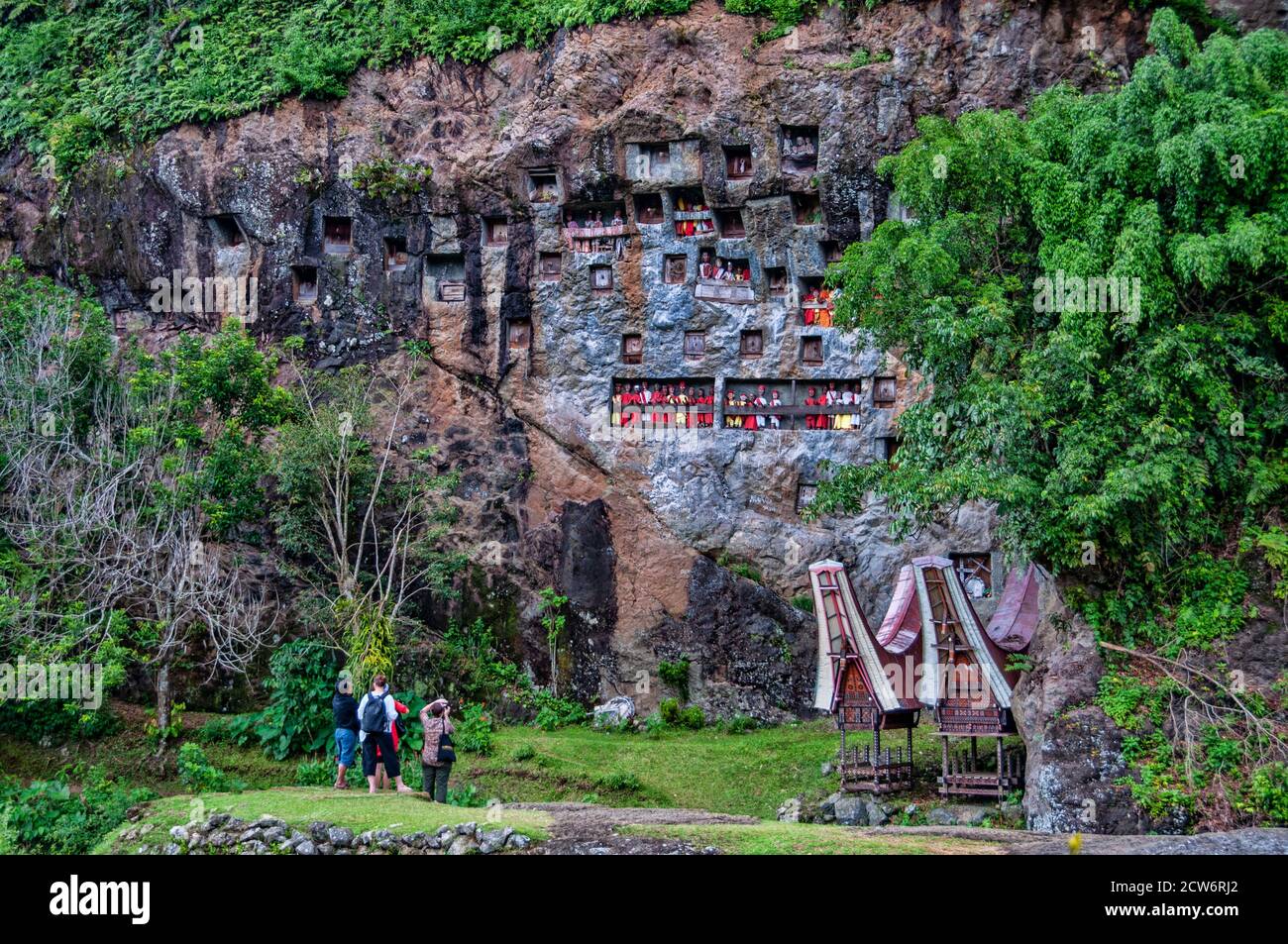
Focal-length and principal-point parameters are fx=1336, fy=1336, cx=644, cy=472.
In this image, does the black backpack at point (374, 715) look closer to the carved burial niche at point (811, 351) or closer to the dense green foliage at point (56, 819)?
the dense green foliage at point (56, 819)

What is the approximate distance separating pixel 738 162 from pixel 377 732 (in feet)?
45.6

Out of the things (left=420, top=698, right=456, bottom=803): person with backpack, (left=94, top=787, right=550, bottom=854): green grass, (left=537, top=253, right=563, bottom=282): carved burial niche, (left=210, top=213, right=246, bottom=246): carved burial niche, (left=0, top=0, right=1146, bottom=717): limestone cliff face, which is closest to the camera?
(left=94, top=787, right=550, bottom=854): green grass

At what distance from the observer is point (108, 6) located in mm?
31141

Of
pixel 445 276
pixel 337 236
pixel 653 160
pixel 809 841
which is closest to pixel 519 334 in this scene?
pixel 445 276

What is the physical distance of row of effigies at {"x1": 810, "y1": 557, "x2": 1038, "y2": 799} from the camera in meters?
18.8

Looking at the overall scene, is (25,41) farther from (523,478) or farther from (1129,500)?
(1129,500)

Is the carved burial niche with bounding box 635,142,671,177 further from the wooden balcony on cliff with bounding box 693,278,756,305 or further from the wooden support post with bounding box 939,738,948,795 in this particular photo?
the wooden support post with bounding box 939,738,948,795

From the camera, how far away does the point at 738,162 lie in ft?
84.2

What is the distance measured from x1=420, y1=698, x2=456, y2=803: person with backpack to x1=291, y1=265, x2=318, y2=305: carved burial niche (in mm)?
13681

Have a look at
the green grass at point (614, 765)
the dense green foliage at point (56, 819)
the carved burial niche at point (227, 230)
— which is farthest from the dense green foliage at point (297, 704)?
the carved burial niche at point (227, 230)

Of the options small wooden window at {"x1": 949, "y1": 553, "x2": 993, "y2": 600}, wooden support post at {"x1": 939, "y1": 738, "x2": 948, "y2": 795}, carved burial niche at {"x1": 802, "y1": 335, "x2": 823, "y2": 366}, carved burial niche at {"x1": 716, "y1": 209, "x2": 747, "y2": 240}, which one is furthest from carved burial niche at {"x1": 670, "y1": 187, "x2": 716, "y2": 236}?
wooden support post at {"x1": 939, "y1": 738, "x2": 948, "y2": 795}

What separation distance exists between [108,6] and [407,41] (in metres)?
8.55

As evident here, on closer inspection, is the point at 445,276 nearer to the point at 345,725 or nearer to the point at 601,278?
the point at 601,278

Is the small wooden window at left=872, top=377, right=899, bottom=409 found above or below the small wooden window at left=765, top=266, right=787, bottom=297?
below
